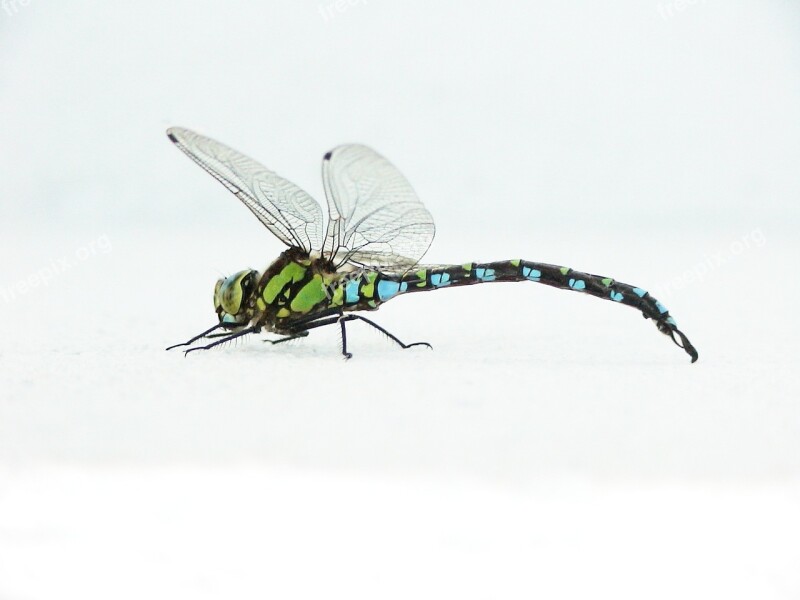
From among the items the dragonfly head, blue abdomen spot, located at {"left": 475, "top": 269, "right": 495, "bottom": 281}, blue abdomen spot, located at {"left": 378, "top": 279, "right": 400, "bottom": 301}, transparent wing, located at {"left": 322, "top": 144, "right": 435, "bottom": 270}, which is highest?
transparent wing, located at {"left": 322, "top": 144, "right": 435, "bottom": 270}

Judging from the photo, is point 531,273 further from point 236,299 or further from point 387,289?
point 236,299

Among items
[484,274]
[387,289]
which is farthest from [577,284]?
[387,289]

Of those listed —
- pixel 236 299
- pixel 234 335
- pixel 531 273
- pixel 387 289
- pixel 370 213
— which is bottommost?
pixel 234 335

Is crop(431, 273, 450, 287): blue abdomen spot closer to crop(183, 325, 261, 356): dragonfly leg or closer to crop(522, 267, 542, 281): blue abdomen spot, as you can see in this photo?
crop(522, 267, 542, 281): blue abdomen spot

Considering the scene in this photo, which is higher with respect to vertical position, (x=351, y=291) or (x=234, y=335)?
(x=351, y=291)

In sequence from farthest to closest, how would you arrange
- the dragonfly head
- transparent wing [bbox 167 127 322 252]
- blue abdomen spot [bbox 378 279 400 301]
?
blue abdomen spot [bbox 378 279 400 301]
the dragonfly head
transparent wing [bbox 167 127 322 252]

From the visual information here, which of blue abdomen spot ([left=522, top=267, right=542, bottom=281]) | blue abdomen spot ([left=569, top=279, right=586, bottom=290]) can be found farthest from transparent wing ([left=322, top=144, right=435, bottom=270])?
blue abdomen spot ([left=569, top=279, right=586, bottom=290])

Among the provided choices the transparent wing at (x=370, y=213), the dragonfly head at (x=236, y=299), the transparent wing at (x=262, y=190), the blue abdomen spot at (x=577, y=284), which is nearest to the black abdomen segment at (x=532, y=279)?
the blue abdomen spot at (x=577, y=284)
